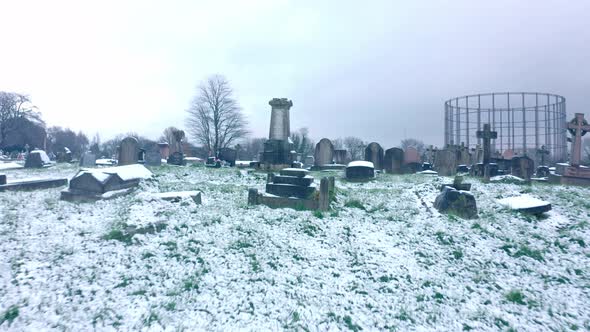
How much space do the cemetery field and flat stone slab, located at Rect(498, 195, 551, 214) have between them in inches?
9.9

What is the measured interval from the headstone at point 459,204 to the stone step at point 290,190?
3.49 meters

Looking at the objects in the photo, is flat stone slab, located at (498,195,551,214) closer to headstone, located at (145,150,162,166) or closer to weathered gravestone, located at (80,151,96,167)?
headstone, located at (145,150,162,166)

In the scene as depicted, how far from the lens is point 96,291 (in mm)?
4230

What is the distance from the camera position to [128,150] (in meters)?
18.5

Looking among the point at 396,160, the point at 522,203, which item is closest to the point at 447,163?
the point at 396,160

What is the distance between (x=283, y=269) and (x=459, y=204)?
5285 mm

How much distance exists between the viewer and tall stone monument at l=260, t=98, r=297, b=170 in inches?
697

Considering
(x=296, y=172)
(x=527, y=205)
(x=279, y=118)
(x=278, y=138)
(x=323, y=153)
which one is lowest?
(x=527, y=205)

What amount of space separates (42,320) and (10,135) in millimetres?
57983

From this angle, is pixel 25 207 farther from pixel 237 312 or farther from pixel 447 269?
pixel 447 269

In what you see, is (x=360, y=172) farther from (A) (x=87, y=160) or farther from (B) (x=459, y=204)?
(A) (x=87, y=160)

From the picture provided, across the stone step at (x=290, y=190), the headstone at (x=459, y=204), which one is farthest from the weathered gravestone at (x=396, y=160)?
the stone step at (x=290, y=190)

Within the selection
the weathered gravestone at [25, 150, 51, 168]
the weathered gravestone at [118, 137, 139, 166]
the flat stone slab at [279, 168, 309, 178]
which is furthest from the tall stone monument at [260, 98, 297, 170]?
the weathered gravestone at [25, 150, 51, 168]

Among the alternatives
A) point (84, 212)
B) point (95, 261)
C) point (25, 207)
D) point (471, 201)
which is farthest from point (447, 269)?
point (25, 207)
